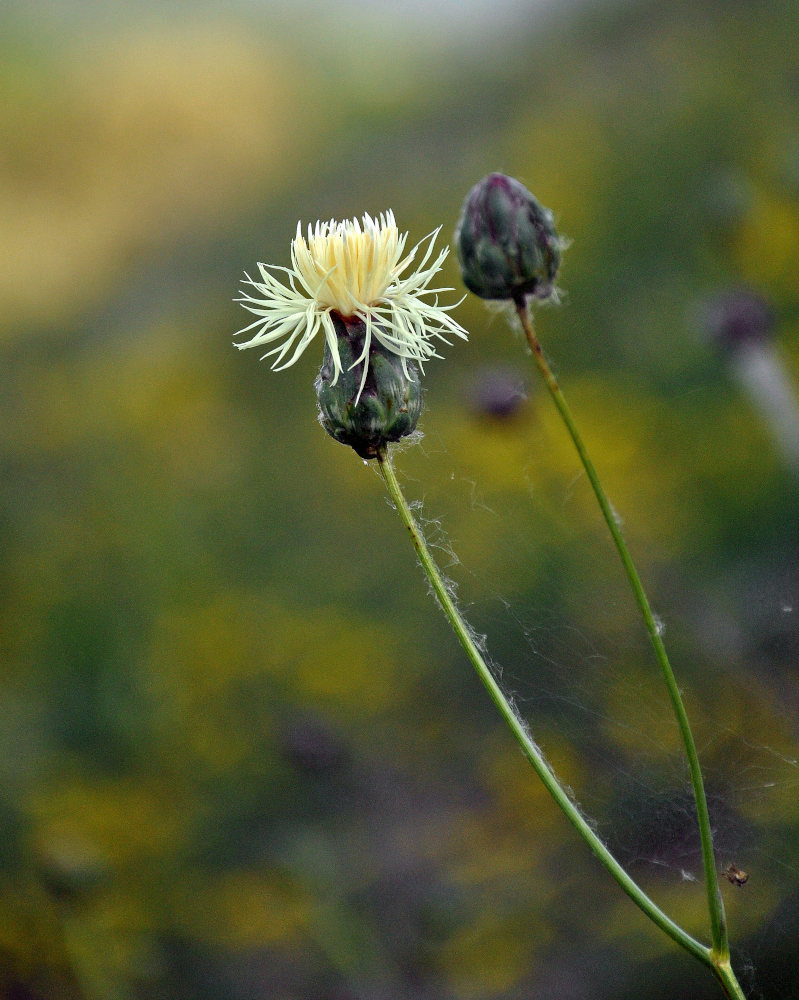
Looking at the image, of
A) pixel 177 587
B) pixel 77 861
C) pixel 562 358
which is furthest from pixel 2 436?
pixel 77 861

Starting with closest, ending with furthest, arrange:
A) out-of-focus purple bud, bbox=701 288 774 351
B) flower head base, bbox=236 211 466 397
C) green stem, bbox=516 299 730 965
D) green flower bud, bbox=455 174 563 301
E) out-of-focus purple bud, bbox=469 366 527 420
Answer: green stem, bbox=516 299 730 965, green flower bud, bbox=455 174 563 301, flower head base, bbox=236 211 466 397, out-of-focus purple bud, bbox=469 366 527 420, out-of-focus purple bud, bbox=701 288 774 351

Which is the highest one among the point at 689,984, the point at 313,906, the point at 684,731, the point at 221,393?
the point at 221,393

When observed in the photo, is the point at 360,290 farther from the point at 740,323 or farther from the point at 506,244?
the point at 740,323

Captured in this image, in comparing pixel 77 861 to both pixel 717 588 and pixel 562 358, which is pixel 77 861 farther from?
pixel 562 358

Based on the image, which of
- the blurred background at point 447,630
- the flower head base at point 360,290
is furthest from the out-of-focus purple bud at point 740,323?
the flower head base at point 360,290

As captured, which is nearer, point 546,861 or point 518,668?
point 546,861

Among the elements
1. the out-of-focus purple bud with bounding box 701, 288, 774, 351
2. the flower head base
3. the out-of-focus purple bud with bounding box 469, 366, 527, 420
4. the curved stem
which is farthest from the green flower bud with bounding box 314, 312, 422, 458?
the out-of-focus purple bud with bounding box 701, 288, 774, 351

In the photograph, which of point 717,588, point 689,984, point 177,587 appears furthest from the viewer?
point 177,587

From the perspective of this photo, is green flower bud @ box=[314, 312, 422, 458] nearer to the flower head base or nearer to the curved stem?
the flower head base
